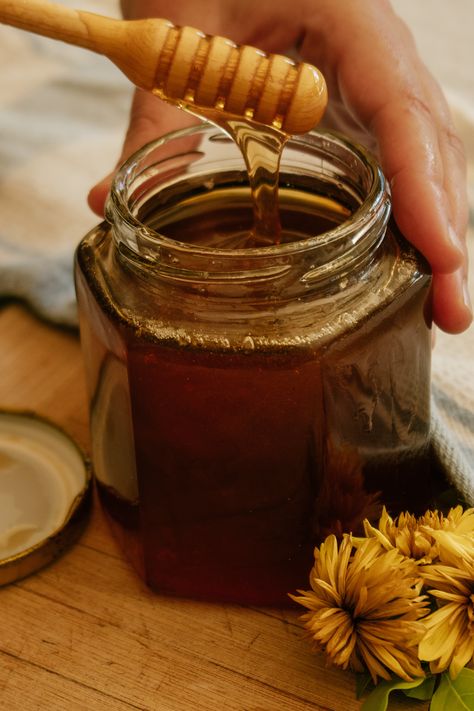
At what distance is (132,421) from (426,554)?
0.20 metres

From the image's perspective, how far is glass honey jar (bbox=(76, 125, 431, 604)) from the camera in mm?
579

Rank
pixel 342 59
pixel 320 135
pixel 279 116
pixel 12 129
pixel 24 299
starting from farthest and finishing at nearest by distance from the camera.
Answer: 1. pixel 12 129
2. pixel 24 299
3. pixel 342 59
4. pixel 320 135
5. pixel 279 116

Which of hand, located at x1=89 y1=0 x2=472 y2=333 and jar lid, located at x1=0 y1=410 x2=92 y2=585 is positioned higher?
hand, located at x1=89 y1=0 x2=472 y2=333

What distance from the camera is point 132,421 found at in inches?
24.6

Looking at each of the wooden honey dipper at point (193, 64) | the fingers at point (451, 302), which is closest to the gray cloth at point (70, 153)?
the fingers at point (451, 302)

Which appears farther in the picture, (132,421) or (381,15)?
→ (381,15)

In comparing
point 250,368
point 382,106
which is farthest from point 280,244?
point 382,106

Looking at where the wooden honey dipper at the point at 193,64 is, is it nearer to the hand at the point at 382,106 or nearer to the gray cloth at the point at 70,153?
the hand at the point at 382,106

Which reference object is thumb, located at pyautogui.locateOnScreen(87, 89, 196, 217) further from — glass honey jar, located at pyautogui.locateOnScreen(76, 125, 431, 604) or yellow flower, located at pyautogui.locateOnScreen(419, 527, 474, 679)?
yellow flower, located at pyautogui.locateOnScreen(419, 527, 474, 679)

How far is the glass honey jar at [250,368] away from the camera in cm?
58

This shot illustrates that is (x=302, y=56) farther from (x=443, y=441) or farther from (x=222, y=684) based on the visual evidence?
(x=222, y=684)

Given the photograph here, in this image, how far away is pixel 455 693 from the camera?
57 centimetres

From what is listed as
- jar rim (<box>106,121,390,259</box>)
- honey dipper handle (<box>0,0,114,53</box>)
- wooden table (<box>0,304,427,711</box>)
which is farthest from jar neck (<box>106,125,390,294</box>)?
wooden table (<box>0,304,427,711</box>)

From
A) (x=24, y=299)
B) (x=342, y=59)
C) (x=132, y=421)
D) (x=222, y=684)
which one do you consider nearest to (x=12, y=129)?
(x=24, y=299)
